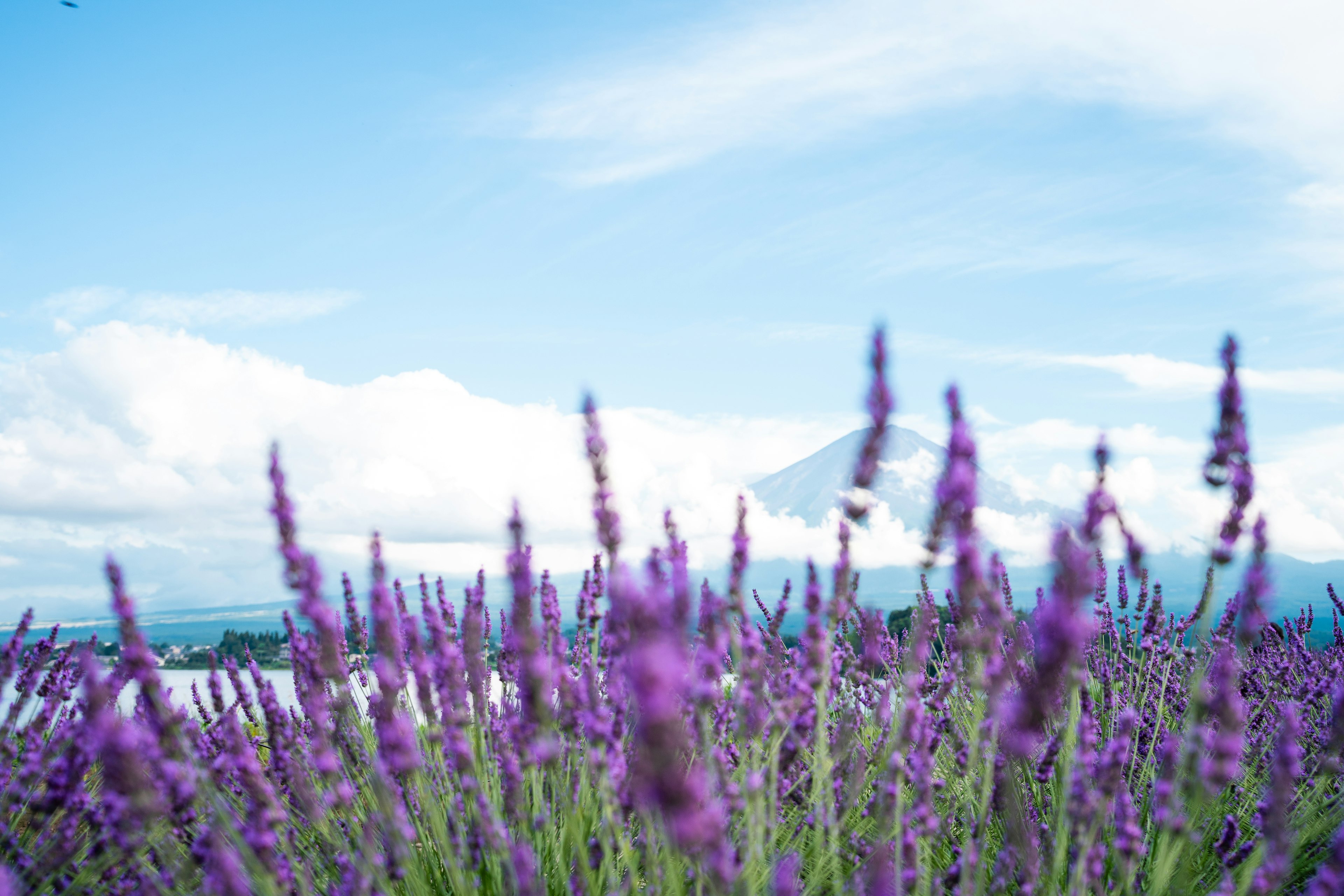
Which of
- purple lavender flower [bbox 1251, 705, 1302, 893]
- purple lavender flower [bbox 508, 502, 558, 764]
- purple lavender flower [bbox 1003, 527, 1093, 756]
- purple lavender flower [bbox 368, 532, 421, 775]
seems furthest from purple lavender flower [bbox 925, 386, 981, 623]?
purple lavender flower [bbox 368, 532, 421, 775]

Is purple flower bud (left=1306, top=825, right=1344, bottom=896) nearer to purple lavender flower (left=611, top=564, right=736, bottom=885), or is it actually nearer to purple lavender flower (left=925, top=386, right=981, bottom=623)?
purple lavender flower (left=925, top=386, right=981, bottom=623)

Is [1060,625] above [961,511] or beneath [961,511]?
beneath

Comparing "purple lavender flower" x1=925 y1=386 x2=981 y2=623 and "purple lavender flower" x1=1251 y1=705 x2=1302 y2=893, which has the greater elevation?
"purple lavender flower" x1=925 y1=386 x2=981 y2=623

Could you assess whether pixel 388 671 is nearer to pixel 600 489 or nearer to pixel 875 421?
pixel 600 489

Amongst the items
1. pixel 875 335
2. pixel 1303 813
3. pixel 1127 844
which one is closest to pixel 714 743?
pixel 1127 844

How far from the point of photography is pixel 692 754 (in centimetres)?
234

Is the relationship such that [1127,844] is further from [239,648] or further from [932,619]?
[239,648]

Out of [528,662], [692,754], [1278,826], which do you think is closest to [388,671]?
[528,662]

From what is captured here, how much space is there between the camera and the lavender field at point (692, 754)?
1.49 meters

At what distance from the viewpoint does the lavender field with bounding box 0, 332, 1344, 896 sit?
1.49m

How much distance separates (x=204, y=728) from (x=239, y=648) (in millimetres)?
3454

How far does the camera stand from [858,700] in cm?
309

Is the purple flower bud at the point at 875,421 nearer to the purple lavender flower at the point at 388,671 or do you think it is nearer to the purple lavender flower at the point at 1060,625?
the purple lavender flower at the point at 1060,625

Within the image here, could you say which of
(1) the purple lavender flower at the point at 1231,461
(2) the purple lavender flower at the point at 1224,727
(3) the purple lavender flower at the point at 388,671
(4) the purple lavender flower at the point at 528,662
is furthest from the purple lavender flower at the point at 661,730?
(1) the purple lavender flower at the point at 1231,461
